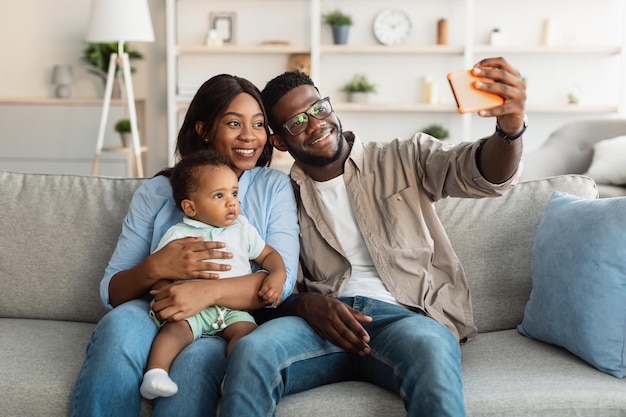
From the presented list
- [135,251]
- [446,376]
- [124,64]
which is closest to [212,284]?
[135,251]

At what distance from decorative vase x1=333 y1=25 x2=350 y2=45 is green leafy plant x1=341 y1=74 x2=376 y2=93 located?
32 centimetres

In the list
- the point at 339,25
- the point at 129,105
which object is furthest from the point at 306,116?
the point at 339,25

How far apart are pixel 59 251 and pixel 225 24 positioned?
13.5ft

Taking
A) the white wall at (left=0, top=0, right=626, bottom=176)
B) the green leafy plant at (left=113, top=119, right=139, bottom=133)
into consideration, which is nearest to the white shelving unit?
the white wall at (left=0, top=0, right=626, bottom=176)

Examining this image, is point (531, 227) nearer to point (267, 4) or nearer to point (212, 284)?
point (212, 284)

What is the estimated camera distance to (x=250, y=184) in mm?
2037

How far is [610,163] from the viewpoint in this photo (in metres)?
4.26

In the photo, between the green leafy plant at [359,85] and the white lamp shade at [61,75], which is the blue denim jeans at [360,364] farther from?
the white lamp shade at [61,75]

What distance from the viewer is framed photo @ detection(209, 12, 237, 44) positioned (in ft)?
19.6

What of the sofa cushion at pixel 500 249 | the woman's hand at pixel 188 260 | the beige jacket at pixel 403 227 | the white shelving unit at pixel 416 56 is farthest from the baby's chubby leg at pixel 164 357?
the white shelving unit at pixel 416 56

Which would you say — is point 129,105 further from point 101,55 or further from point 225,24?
point 225,24

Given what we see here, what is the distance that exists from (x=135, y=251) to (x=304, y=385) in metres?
0.59

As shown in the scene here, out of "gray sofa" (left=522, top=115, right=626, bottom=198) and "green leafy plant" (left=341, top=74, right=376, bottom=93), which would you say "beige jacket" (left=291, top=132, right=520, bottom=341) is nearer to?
"gray sofa" (left=522, top=115, right=626, bottom=198)

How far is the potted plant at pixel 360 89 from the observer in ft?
19.2
